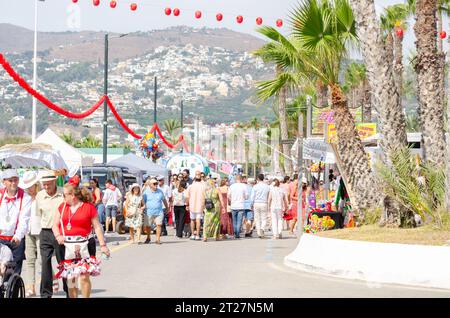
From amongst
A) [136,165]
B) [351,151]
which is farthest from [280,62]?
[136,165]

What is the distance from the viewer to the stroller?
1043 cm

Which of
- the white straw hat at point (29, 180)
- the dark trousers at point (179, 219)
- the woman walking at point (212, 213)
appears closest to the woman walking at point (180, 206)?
the dark trousers at point (179, 219)

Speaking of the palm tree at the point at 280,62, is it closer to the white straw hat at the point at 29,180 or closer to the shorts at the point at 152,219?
the shorts at the point at 152,219

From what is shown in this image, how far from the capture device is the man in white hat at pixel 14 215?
1149cm

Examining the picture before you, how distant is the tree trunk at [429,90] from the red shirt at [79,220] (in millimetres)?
10482

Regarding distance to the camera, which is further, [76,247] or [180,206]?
[180,206]

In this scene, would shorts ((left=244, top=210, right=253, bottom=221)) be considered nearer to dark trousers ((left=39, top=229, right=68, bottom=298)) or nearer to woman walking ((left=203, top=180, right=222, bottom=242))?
woman walking ((left=203, top=180, right=222, bottom=242))

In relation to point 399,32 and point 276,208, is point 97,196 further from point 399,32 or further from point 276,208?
point 399,32

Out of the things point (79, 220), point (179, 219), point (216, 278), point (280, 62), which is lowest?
point (216, 278)

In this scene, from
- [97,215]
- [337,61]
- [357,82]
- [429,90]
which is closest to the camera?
[97,215]

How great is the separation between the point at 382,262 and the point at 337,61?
8.54 meters

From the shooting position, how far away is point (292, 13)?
22641mm

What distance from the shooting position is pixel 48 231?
500 inches
